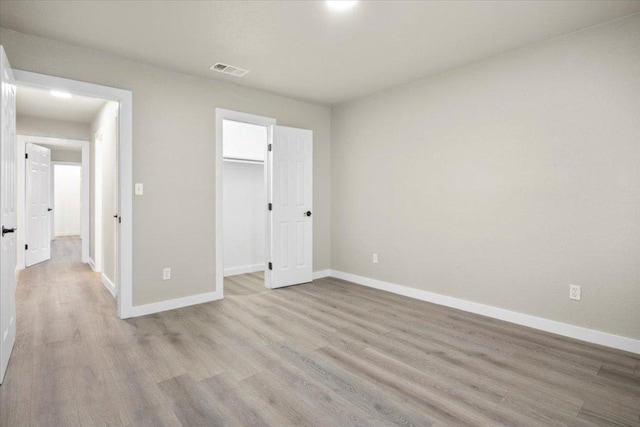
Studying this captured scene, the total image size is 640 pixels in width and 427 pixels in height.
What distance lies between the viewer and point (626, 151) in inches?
102

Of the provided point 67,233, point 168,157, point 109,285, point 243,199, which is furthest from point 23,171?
point 67,233

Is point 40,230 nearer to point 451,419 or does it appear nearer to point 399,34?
point 399,34

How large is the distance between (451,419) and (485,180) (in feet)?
7.66

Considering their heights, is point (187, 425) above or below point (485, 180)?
below

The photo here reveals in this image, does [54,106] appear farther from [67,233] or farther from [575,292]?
[67,233]

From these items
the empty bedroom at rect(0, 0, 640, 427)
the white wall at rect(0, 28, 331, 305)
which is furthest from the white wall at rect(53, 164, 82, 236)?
the white wall at rect(0, 28, 331, 305)

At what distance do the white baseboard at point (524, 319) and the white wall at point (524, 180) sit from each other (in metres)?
0.05

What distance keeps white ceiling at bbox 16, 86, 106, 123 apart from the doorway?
1.83 metres

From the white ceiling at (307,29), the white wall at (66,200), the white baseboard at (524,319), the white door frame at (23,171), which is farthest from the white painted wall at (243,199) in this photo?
the white wall at (66,200)

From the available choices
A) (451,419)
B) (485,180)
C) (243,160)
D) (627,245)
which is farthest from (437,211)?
(243,160)

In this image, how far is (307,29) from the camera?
2.77 m

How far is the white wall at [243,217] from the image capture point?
5176 millimetres

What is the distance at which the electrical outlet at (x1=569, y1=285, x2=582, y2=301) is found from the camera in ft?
9.20

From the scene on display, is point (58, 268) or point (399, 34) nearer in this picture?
point (399, 34)
